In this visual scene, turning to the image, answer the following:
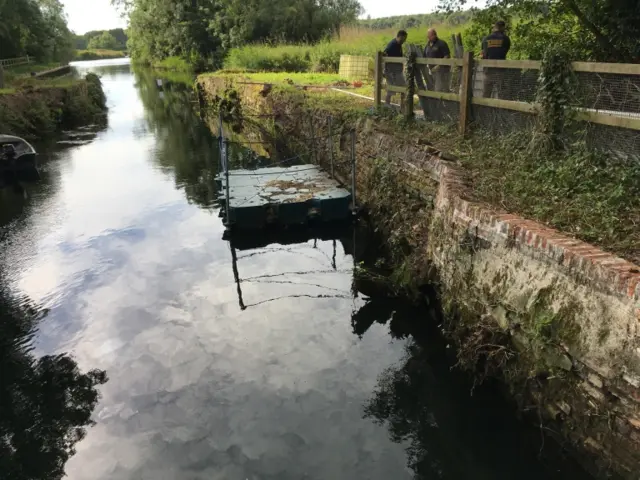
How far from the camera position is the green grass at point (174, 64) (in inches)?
2064

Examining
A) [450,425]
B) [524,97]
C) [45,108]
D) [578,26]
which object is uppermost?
[578,26]

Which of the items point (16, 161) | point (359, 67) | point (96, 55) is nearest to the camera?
point (16, 161)

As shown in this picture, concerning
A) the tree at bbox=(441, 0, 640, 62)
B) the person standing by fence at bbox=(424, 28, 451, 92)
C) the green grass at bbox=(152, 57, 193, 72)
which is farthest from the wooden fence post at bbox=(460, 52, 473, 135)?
the green grass at bbox=(152, 57, 193, 72)

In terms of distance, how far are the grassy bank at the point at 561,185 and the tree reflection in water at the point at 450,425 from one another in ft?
6.46

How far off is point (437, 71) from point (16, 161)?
13.1 meters

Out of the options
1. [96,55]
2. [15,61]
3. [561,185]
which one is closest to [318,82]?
[561,185]

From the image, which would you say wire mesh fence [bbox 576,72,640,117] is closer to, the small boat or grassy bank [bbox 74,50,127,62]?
the small boat

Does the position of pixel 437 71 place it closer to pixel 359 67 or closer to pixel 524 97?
pixel 524 97

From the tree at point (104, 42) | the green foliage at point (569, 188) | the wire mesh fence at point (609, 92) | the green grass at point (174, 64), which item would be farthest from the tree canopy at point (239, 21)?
the tree at point (104, 42)

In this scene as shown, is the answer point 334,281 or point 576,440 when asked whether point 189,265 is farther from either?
point 576,440

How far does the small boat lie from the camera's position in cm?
1564

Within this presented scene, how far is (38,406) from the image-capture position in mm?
5746

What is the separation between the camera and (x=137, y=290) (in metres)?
8.30

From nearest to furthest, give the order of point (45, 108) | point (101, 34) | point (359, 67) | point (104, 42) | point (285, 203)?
1. point (285, 203)
2. point (359, 67)
3. point (45, 108)
4. point (104, 42)
5. point (101, 34)
